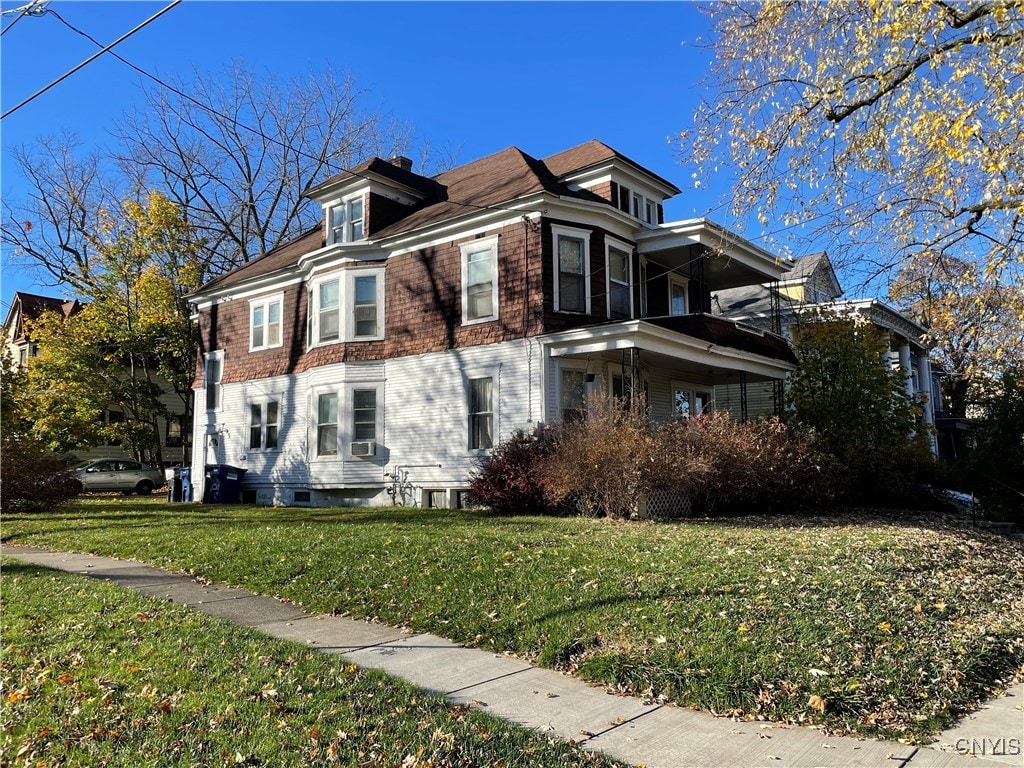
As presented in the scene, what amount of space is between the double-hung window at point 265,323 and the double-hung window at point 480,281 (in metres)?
7.46

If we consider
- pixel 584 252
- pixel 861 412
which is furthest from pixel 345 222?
→ pixel 861 412

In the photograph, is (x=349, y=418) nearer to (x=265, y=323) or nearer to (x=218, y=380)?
(x=265, y=323)

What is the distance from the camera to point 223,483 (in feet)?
71.3

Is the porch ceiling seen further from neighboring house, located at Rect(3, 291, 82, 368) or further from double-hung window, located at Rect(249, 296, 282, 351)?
neighboring house, located at Rect(3, 291, 82, 368)

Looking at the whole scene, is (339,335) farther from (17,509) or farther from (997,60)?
(997,60)

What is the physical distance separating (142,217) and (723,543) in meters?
27.9

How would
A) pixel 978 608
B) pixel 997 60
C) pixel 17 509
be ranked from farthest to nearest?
pixel 17 509 → pixel 997 60 → pixel 978 608

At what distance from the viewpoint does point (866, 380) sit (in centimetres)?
1789

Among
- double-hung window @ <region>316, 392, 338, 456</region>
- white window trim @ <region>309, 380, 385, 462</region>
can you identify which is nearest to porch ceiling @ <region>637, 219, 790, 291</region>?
white window trim @ <region>309, 380, 385, 462</region>

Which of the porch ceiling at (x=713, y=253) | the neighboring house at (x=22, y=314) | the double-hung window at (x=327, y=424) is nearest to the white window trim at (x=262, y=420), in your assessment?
the double-hung window at (x=327, y=424)

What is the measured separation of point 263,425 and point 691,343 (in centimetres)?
1312

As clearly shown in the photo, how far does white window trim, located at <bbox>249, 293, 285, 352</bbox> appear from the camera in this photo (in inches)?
876

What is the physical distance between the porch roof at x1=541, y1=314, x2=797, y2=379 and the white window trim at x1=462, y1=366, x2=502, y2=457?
1.67 m

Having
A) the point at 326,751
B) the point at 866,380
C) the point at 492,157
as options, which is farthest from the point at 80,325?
the point at 326,751
